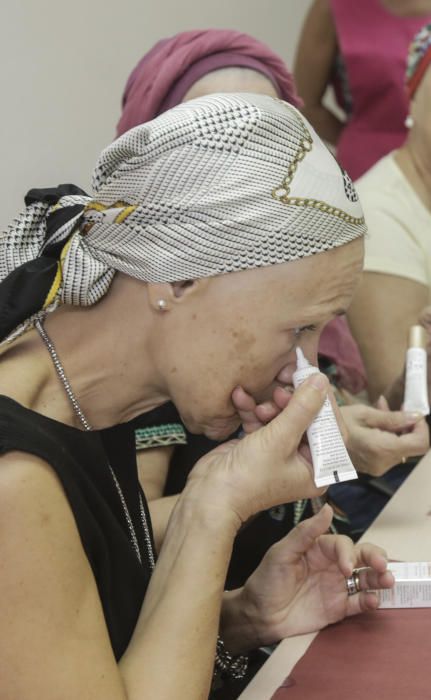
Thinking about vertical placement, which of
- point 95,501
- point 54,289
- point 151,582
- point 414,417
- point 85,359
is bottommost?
point 414,417

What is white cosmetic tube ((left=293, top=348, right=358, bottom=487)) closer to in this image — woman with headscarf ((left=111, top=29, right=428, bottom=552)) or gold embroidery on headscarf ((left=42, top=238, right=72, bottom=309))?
woman with headscarf ((left=111, top=29, right=428, bottom=552))

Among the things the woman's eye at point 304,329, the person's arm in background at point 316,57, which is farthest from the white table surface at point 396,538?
the person's arm in background at point 316,57

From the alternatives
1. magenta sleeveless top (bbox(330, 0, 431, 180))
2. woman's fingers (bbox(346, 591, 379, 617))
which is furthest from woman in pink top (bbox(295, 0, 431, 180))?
woman's fingers (bbox(346, 591, 379, 617))

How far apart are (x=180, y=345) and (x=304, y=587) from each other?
0.41 metres

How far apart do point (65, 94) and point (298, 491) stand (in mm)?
1609

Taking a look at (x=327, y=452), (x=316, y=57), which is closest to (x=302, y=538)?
(x=327, y=452)

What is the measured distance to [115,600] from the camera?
1.20m

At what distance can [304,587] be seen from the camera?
4.36 ft

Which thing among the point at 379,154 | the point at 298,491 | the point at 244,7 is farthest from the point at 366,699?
the point at 244,7

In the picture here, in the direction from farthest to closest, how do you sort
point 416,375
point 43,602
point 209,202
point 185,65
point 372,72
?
point 372,72 → point 185,65 → point 416,375 → point 209,202 → point 43,602

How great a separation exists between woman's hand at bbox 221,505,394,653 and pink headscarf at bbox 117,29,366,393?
1159mm

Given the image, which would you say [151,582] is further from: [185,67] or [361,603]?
[185,67]

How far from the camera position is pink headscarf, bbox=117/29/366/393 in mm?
2117

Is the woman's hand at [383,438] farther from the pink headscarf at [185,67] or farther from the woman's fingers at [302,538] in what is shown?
the pink headscarf at [185,67]
